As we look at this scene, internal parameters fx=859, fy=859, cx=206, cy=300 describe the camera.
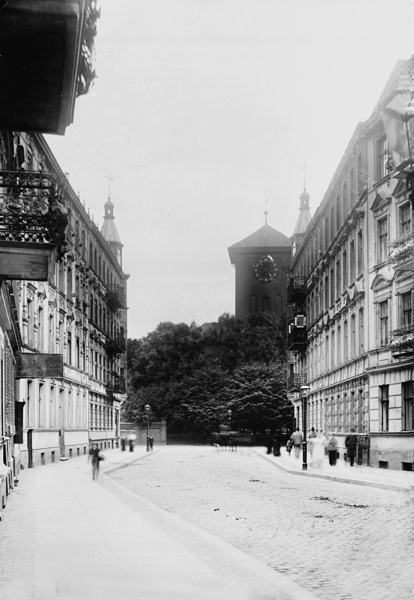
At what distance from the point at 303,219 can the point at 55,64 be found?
79.1 meters

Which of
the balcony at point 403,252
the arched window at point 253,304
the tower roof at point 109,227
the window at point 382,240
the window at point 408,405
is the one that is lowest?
the window at point 408,405

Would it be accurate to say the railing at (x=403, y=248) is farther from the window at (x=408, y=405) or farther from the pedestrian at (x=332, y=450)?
the pedestrian at (x=332, y=450)

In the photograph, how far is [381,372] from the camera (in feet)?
Answer: 99.2

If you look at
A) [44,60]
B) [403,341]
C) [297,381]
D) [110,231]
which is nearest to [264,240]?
[110,231]

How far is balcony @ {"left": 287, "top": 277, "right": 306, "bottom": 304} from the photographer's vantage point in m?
54.2

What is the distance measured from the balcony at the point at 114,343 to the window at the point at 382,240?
102ft

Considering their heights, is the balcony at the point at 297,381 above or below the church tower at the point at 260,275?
below

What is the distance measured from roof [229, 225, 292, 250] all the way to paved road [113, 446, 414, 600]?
7641cm

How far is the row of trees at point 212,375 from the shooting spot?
73938mm

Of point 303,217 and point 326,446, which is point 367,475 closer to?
point 326,446

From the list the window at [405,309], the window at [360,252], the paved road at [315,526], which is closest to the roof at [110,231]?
the window at [360,252]

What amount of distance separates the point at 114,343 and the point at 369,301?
102 feet

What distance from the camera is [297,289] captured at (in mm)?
54312

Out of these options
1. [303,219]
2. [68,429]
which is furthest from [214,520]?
[303,219]
